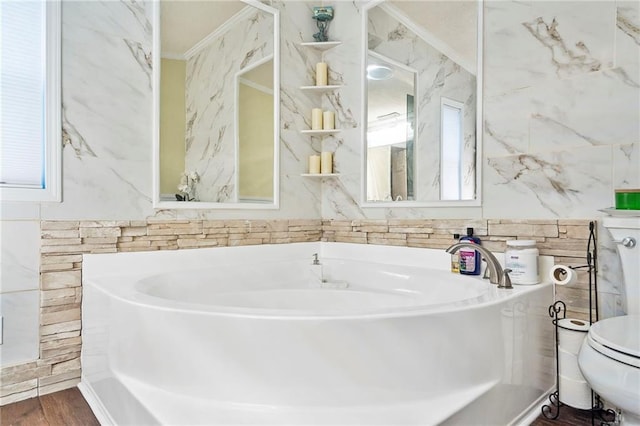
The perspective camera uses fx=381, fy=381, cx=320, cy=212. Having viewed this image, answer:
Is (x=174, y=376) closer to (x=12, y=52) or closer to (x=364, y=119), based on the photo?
(x=12, y=52)

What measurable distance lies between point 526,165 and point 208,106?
1.76m

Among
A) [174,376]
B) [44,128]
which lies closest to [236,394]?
[174,376]

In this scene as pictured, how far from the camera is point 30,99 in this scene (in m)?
1.73

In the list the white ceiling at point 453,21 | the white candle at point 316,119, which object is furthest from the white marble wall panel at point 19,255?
the white ceiling at point 453,21

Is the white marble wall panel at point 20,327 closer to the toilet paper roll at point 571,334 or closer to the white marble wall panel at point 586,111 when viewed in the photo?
the toilet paper roll at point 571,334

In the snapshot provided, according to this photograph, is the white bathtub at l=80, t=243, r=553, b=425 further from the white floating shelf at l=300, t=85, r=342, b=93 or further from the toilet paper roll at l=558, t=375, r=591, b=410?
the white floating shelf at l=300, t=85, r=342, b=93

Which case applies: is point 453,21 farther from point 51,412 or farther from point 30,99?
point 51,412

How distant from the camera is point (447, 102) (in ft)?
7.04

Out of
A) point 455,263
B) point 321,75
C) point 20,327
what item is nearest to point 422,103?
point 321,75

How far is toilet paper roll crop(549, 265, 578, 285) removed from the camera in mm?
1611

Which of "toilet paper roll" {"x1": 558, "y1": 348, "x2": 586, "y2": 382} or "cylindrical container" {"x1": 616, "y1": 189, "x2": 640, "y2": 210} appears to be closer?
"cylindrical container" {"x1": 616, "y1": 189, "x2": 640, "y2": 210}

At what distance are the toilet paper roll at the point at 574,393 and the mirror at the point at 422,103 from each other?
907 mm

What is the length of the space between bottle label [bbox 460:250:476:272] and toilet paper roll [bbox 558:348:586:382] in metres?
0.49

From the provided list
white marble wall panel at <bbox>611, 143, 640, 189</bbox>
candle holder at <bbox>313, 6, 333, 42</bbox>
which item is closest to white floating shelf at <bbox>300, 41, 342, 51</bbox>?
candle holder at <bbox>313, 6, 333, 42</bbox>
